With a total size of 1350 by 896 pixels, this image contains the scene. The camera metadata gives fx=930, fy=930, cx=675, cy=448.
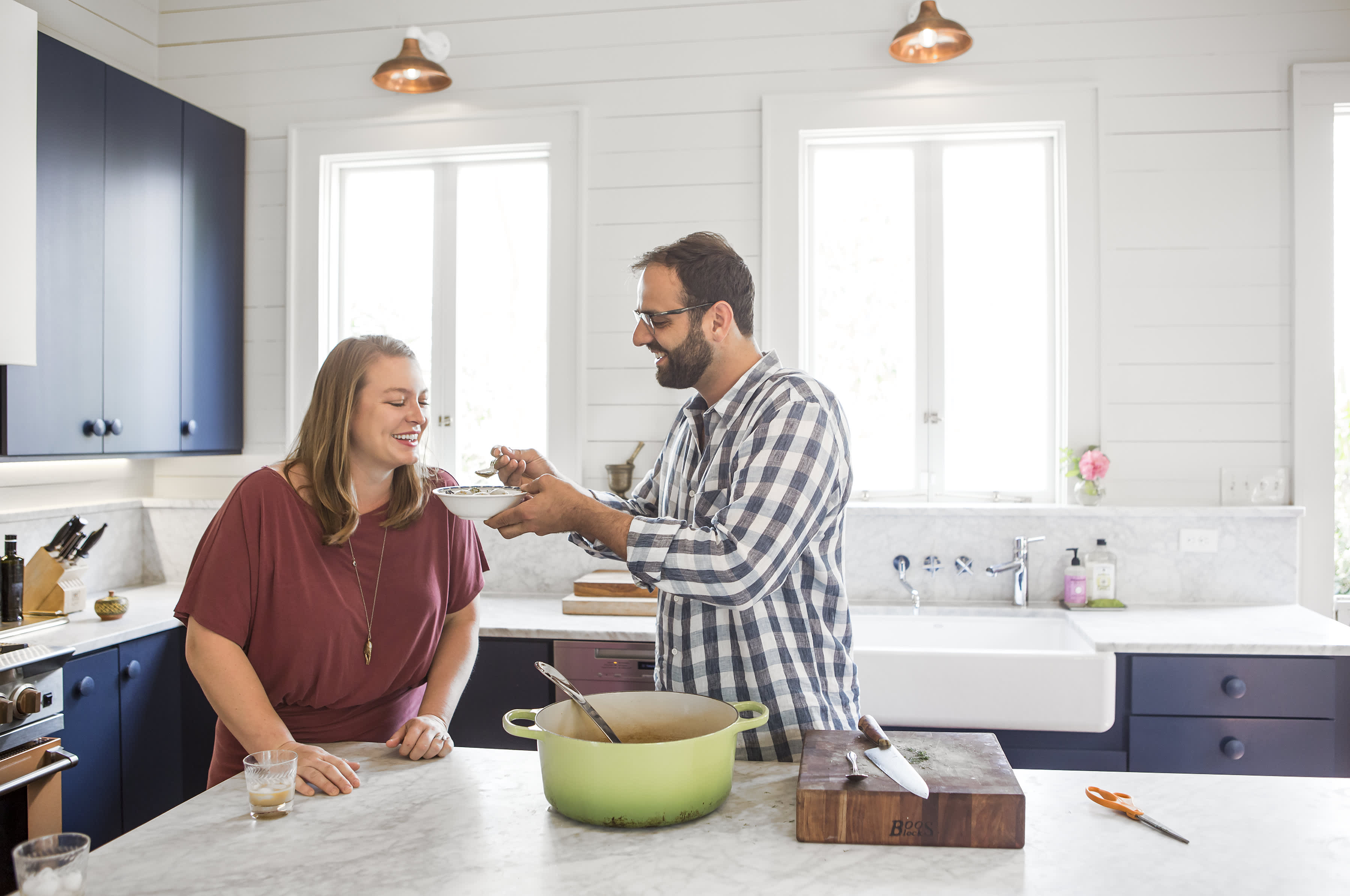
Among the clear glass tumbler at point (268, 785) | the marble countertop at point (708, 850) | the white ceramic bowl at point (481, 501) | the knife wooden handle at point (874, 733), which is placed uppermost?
the white ceramic bowl at point (481, 501)

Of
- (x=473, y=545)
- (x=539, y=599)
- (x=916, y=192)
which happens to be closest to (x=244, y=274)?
(x=539, y=599)

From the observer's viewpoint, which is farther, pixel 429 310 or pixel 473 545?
pixel 429 310

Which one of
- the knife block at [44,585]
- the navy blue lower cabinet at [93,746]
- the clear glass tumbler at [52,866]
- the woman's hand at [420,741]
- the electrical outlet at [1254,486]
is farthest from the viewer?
the electrical outlet at [1254,486]

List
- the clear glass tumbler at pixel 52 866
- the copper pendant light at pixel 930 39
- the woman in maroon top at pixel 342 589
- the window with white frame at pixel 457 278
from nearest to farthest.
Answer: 1. the clear glass tumbler at pixel 52 866
2. the woman in maroon top at pixel 342 589
3. the copper pendant light at pixel 930 39
4. the window with white frame at pixel 457 278

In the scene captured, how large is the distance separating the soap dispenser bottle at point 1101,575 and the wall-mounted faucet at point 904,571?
0.55 m

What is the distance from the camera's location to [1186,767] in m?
2.50

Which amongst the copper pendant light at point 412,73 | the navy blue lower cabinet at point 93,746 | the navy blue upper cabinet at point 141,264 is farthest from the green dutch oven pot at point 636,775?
the copper pendant light at point 412,73

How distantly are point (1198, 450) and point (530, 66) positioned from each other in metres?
2.70

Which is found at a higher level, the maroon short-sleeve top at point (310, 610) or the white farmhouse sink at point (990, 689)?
the maroon short-sleeve top at point (310, 610)

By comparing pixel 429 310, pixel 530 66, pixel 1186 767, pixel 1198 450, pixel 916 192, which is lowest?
pixel 1186 767

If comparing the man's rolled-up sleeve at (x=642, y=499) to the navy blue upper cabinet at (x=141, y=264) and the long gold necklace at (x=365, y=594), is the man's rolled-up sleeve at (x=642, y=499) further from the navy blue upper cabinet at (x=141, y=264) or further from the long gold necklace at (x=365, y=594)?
the navy blue upper cabinet at (x=141, y=264)

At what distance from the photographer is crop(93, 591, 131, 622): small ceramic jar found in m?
2.74

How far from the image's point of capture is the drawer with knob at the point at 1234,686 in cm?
248

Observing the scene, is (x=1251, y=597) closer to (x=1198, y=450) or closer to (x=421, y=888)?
(x=1198, y=450)
